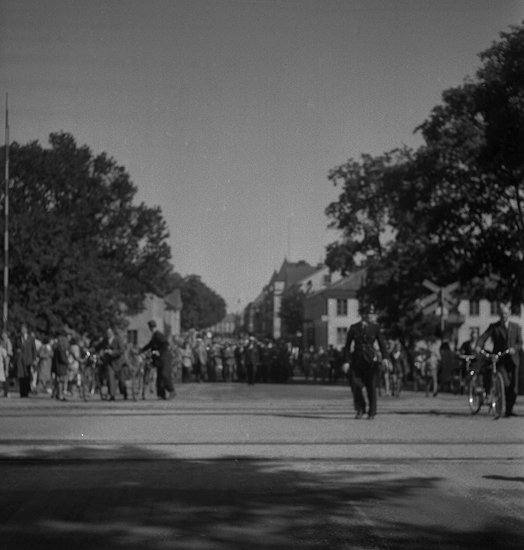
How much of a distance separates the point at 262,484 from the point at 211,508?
1.43 metres

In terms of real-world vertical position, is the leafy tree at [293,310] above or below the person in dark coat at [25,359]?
above

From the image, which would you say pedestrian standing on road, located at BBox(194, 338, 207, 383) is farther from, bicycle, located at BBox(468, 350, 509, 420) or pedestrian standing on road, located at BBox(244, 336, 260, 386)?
bicycle, located at BBox(468, 350, 509, 420)

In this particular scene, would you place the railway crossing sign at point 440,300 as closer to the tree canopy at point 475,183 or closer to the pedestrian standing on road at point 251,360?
the tree canopy at point 475,183

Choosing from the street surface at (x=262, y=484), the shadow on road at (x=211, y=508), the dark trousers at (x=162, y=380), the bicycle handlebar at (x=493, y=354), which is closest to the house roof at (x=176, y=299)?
the dark trousers at (x=162, y=380)

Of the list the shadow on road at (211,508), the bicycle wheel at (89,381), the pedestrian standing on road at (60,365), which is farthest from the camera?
the bicycle wheel at (89,381)

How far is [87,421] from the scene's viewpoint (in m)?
18.1

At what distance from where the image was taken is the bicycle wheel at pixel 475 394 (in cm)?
1998

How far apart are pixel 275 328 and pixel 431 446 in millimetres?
183333

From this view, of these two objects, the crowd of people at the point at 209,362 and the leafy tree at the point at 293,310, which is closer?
the crowd of people at the point at 209,362

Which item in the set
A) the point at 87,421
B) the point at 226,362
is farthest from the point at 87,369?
the point at 226,362

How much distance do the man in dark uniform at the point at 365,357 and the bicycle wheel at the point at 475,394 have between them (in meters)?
2.32

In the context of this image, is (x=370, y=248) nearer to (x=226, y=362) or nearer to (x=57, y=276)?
(x=226, y=362)

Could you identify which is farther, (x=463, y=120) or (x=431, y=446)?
(x=463, y=120)

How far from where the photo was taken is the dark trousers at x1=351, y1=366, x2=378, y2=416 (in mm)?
18109
